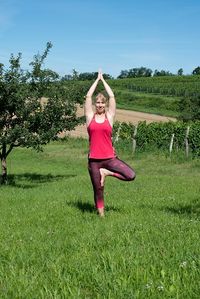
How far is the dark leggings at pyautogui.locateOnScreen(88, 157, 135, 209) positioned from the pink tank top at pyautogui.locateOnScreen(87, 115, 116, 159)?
4.5 inches

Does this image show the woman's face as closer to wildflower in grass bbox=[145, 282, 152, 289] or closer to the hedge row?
wildflower in grass bbox=[145, 282, 152, 289]

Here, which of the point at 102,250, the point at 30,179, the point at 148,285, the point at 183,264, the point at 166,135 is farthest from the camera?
the point at 166,135

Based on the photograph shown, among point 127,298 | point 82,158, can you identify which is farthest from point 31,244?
point 82,158

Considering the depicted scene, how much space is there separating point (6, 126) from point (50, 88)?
269cm

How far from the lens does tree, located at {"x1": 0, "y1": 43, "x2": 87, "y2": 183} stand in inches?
793

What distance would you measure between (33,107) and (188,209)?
12367 millimetres

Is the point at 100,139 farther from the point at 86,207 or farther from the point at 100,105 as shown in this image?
the point at 86,207

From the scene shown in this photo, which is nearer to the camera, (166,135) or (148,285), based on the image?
(148,285)

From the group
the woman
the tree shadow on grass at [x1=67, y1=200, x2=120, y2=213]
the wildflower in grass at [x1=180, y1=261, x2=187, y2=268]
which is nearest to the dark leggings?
the woman

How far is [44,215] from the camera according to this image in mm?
8945

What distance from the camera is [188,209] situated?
955 cm

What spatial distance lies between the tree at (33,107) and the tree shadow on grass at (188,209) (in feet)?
37.0

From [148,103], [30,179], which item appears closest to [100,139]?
[30,179]

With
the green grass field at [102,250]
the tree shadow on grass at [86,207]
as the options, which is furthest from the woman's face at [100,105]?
the tree shadow on grass at [86,207]
